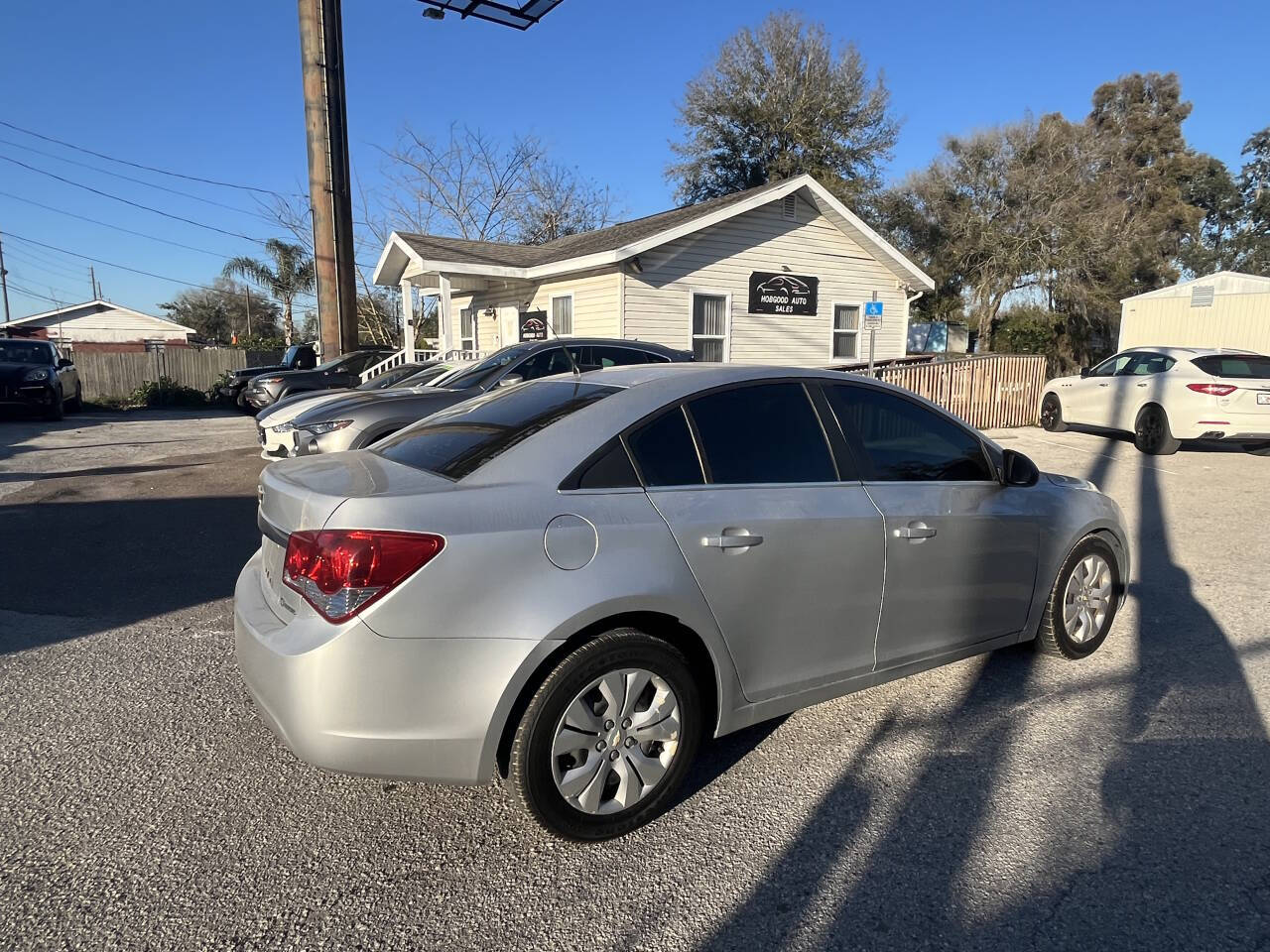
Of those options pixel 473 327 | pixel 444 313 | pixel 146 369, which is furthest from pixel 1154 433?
pixel 146 369

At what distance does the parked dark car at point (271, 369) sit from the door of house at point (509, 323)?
17.5 ft

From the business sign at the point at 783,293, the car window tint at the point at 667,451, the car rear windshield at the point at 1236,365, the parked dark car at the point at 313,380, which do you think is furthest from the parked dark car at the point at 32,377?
the car rear windshield at the point at 1236,365

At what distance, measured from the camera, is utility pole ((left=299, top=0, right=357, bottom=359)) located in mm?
15875

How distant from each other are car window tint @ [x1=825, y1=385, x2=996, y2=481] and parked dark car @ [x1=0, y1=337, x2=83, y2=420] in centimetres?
1778

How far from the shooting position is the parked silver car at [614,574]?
242cm

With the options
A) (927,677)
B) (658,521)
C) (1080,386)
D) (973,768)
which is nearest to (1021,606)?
(927,677)

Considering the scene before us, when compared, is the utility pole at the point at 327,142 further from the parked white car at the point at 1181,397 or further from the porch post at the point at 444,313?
the parked white car at the point at 1181,397

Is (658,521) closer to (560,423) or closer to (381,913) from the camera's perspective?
(560,423)

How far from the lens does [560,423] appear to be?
9.57ft

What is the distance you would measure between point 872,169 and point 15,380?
30752mm

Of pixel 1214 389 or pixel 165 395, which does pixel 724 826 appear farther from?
pixel 165 395

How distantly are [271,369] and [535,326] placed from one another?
9296mm

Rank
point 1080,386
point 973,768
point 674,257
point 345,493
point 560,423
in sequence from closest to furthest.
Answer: point 345,493 → point 560,423 → point 973,768 → point 1080,386 → point 674,257

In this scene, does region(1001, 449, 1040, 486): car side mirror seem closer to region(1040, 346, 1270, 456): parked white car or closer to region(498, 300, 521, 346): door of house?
region(1040, 346, 1270, 456): parked white car
